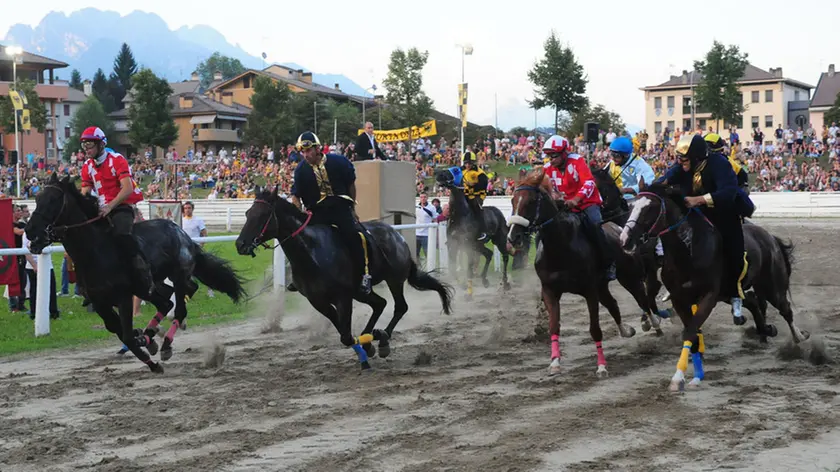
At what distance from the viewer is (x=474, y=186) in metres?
19.2

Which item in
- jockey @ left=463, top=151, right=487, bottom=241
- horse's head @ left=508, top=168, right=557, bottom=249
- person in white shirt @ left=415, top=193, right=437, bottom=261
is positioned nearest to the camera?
horse's head @ left=508, top=168, right=557, bottom=249

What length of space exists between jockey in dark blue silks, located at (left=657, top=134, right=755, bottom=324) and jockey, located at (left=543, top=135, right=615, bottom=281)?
3.39 feet

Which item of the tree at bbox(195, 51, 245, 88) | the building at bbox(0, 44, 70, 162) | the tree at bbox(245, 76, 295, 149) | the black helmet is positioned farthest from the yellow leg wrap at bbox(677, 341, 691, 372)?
the tree at bbox(195, 51, 245, 88)

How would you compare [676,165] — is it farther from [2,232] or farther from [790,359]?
[2,232]

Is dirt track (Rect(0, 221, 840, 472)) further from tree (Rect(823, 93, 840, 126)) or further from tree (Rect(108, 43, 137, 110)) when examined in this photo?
tree (Rect(108, 43, 137, 110))

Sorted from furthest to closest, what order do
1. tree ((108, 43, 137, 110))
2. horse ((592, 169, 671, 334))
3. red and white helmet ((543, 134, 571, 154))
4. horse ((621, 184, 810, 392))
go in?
tree ((108, 43, 137, 110))
horse ((592, 169, 671, 334))
red and white helmet ((543, 134, 571, 154))
horse ((621, 184, 810, 392))

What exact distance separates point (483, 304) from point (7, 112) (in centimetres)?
6797

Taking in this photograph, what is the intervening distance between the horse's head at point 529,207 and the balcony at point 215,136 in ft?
293

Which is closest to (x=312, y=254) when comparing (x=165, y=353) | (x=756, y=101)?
(x=165, y=353)

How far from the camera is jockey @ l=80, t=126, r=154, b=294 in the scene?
991cm

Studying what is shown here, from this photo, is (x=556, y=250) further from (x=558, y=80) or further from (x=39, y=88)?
(x=39, y=88)

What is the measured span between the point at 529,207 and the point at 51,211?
15.6ft

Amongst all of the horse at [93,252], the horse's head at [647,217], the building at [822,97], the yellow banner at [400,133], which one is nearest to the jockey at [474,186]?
the horse at [93,252]

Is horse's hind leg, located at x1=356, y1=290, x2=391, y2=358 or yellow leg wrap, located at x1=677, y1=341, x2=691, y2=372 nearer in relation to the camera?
yellow leg wrap, located at x1=677, y1=341, x2=691, y2=372
